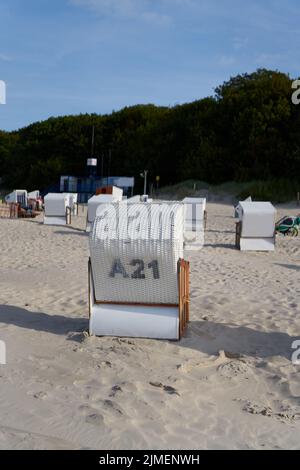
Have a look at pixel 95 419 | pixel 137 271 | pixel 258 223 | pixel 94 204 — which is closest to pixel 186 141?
pixel 94 204

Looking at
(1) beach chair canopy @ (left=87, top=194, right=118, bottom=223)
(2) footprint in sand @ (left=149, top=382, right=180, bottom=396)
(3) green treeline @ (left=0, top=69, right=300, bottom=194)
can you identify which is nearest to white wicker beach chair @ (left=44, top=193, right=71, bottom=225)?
(1) beach chair canopy @ (left=87, top=194, right=118, bottom=223)

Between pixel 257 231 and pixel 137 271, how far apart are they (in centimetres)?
1024

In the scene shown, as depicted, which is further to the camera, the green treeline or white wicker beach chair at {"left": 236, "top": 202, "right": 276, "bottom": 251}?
the green treeline

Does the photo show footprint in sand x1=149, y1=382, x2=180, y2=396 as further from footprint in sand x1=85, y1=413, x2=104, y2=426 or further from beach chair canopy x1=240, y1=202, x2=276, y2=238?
beach chair canopy x1=240, y1=202, x2=276, y2=238

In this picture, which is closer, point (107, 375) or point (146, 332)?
point (107, 375)

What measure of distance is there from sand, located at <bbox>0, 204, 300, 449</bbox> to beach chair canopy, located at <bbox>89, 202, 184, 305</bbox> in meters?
0.51

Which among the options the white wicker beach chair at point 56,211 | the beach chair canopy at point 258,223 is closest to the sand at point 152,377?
the beach chair canopy at point 258,223

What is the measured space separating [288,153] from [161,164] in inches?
506

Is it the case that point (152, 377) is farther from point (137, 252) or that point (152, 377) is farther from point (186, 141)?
point (186, 141)

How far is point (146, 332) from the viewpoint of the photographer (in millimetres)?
5855

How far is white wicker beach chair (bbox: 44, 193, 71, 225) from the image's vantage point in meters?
→ 21.2

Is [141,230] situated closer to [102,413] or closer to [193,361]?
[193,361]

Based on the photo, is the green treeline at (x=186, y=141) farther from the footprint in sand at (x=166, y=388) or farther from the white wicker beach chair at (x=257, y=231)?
the footprint in sand at (x=166, y=388)
